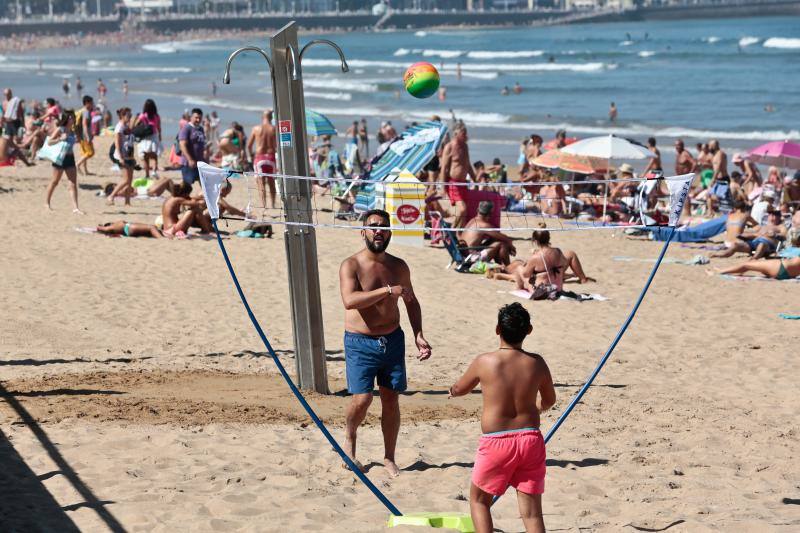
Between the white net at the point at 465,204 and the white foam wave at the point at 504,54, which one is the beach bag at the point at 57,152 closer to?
the white net at the point at 465,204

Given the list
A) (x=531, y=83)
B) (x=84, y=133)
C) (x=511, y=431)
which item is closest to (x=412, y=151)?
(x=84, y=133)

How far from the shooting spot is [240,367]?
314 inches

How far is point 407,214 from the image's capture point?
12.9 metres

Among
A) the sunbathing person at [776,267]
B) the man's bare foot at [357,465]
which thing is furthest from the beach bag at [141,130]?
the man's bare foot at [357,465]

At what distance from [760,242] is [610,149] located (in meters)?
3.16

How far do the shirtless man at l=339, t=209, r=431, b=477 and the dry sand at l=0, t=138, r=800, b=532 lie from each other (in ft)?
1.78

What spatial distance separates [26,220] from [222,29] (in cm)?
13150

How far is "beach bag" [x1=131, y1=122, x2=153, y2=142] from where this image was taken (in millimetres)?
15692

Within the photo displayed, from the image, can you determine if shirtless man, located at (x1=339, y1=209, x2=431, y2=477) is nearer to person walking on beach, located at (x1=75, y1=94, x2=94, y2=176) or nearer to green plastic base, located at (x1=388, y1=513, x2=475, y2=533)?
green plastic base, located at (x1=388, y1=513, x2=475, y2=533)

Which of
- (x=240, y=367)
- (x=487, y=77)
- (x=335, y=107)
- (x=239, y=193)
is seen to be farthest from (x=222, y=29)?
(x=240, y=367)

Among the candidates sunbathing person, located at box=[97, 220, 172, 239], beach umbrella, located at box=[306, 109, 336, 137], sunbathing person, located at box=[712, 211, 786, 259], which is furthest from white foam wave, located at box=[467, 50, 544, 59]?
sunbathing person, located at box=[97, 220, 172, 239]

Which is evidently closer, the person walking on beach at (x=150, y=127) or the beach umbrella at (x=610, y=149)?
the beach umbrella at (x=610, y=149)

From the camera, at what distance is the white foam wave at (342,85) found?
2124 inches

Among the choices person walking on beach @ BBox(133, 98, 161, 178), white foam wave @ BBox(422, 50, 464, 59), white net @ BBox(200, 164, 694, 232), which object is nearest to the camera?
white net @ BBox(200, 164, 694, 232)
